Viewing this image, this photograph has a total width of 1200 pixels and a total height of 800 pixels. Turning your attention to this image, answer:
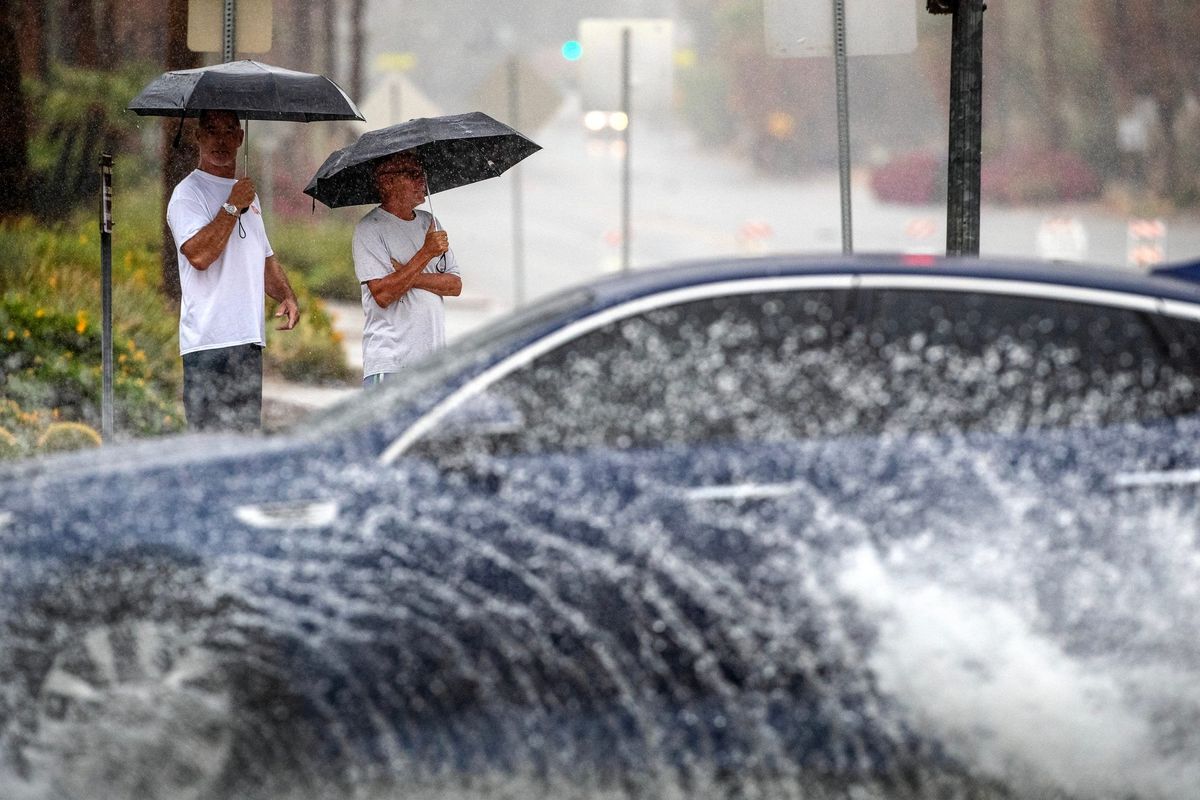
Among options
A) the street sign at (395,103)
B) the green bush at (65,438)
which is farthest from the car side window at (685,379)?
the street sign at (395,103)

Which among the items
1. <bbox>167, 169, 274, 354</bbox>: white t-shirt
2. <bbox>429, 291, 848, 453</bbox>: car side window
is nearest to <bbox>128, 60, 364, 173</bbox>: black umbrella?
<bbox>167, 169, 274, 354</bbox>: white t-shirt

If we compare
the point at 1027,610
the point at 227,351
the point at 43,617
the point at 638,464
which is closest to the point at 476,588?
the point at 638,464

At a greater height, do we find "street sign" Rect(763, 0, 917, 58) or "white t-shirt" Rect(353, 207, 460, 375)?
"street sign" Rect(763, 0, 917, 58)

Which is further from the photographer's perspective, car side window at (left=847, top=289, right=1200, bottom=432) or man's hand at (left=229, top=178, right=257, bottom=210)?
man's hand at (left=229, top=178, right=257, bottom=210)

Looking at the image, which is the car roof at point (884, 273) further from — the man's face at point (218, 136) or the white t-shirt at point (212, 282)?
the man's face at point (218, 136)

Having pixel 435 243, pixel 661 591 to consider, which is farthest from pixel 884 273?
pixel 435 243

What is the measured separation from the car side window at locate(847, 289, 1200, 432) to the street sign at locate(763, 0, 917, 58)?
14.3 ft

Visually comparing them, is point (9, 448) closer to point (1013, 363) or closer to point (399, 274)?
point (399, 274)

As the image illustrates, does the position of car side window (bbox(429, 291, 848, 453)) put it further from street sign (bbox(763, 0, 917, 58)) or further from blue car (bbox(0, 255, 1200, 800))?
street sign (bbox(763, 0, 917, 58))

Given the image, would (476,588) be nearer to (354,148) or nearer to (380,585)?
(380,585)

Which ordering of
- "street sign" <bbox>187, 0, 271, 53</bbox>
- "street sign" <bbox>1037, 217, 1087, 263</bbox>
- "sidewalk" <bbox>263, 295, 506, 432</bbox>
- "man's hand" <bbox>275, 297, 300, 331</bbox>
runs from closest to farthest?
1. "man's hand" <bbox>275, 297, 300, 331</bbox>
2. "street sign" <bbox>187, 0, 271, 53</bbox>
3. "sidewalk" <bbox>263, 295, 506, 432</bbox>
4. "street sign" <bbox>1037, 217, 1087, 263</bbox>

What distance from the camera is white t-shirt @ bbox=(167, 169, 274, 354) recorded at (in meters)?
6.85

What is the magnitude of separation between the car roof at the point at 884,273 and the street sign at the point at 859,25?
4.19 m

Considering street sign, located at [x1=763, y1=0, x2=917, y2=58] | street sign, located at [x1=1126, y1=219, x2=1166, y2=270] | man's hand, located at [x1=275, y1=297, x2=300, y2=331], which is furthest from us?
street sign, located at [x1=1126, y1=219, x2=1166, y2=270]
